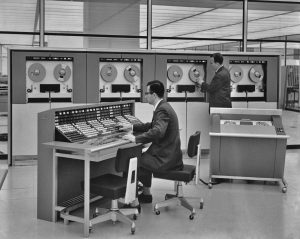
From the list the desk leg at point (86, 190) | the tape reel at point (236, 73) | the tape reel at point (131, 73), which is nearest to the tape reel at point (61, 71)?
the tape reel at point (131, 73)

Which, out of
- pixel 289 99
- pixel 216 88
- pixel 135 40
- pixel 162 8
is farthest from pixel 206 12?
pixel 289 99

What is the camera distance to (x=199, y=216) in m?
4.50

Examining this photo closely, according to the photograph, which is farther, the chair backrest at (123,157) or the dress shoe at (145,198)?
the dress shoe at (145,198)

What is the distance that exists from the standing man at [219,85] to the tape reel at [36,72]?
2398 mm

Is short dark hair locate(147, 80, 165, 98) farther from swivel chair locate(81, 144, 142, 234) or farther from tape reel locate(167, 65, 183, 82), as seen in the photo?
tape reel locate(167, 65, 183, 82)

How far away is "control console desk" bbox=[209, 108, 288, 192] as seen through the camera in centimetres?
561

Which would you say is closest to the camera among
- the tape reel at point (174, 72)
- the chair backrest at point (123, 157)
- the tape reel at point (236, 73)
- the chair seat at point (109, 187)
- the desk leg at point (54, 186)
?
the chair backrest at point (123, 157)

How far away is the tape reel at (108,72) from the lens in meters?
7.14

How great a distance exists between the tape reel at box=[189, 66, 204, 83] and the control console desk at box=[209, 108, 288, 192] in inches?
72.8

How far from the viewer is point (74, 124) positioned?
443 centimetres

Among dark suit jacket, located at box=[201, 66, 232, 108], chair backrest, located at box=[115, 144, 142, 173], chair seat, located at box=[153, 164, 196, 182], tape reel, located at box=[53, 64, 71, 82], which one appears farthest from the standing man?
chair backrest, located at box=[115, 144, 142, 173]

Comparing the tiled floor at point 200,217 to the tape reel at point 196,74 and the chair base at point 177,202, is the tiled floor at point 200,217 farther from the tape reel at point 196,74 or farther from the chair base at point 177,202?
the tape reel at point 196,74

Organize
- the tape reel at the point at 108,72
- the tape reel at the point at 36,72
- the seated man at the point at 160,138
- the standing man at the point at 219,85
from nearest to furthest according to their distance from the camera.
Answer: the seated man at the point at 160,138, the standing man at the point at 219,85, the tape reel at the point at 36,72, the tape reel at the point at 108,72

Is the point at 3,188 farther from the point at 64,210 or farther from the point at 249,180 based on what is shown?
the point at 249,180
